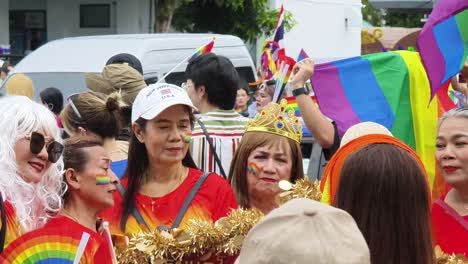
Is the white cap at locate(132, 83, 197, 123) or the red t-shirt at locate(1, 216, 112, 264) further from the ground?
the white cap at locate(132, 83, 197, 123)

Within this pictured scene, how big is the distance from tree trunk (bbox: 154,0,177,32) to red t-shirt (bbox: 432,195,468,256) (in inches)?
691

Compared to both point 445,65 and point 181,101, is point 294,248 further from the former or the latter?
point 445,65

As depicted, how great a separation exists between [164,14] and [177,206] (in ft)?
57.5

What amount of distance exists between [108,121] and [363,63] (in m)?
1.59

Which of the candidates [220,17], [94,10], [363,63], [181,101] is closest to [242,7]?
[220,17]

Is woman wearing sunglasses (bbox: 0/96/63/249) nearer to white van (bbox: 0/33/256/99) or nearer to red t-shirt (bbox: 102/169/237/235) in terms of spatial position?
red t-shirt (bbox: 102/169/237/235)

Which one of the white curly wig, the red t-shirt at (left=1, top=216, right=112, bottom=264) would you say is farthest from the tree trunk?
the red t-shirt at (left=1, top=216, right=112, bottom=264)

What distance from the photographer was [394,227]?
2.99 meters

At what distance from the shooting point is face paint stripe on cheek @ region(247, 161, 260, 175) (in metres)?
4.80

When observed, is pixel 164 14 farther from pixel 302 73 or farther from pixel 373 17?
pixel 373 17

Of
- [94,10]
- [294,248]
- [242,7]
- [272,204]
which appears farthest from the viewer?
[94,10]

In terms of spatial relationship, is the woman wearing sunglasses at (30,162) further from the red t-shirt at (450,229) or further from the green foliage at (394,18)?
the green foliage at (394,18)

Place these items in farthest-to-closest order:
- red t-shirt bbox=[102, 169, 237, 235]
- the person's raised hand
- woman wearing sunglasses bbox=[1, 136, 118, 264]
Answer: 1. the person's raised hand
2. red t-shirt bbox=[102, 169, 237, 235]
3. woman wearing sunglasses bbox=[1, 136, 118, 264]

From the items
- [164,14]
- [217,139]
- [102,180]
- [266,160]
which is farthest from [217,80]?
[164,14]
